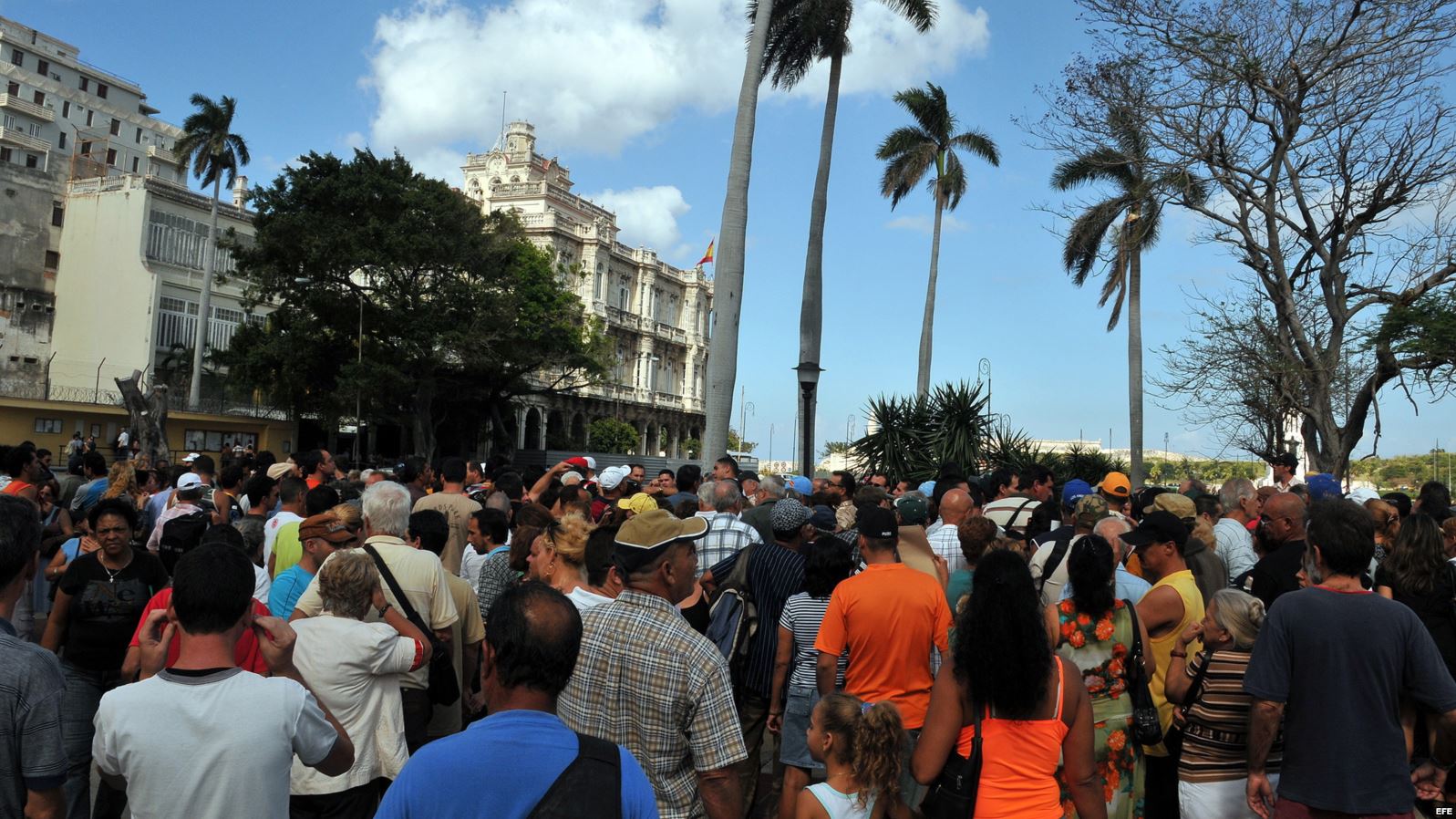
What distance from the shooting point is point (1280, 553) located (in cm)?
582

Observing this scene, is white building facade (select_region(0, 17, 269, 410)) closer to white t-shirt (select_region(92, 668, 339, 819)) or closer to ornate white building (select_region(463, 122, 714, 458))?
ornate white building (select_region(463, 122, 714, 458))

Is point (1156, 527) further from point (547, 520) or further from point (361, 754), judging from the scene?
point (361, 754)

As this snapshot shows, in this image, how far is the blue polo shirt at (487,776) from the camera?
6.67 feet

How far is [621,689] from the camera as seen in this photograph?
10.4 ft

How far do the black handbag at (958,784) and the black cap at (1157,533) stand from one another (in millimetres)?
1881

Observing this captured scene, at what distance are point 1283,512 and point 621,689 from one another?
14.6 feet

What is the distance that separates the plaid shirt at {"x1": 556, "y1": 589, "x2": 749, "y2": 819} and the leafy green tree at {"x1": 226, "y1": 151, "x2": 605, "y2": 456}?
1247 inches

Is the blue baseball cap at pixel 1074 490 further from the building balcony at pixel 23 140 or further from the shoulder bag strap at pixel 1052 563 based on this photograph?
the building balcony at pixel 23 140

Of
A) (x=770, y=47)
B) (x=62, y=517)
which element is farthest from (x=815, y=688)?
(x=770, y=47)

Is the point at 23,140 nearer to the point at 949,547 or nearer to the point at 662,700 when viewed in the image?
the point at 949,547

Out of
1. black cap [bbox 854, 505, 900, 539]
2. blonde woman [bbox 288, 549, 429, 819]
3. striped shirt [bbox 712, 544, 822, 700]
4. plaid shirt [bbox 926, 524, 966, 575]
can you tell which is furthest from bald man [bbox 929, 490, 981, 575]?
blonde woman [bbox 288, 549, 429, 819]

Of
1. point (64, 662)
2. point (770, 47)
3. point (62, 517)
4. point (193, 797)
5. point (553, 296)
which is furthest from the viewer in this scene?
point (553, 296)

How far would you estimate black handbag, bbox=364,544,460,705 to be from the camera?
4.45 meters

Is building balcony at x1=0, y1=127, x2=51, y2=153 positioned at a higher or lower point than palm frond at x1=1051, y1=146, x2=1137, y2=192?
higher
